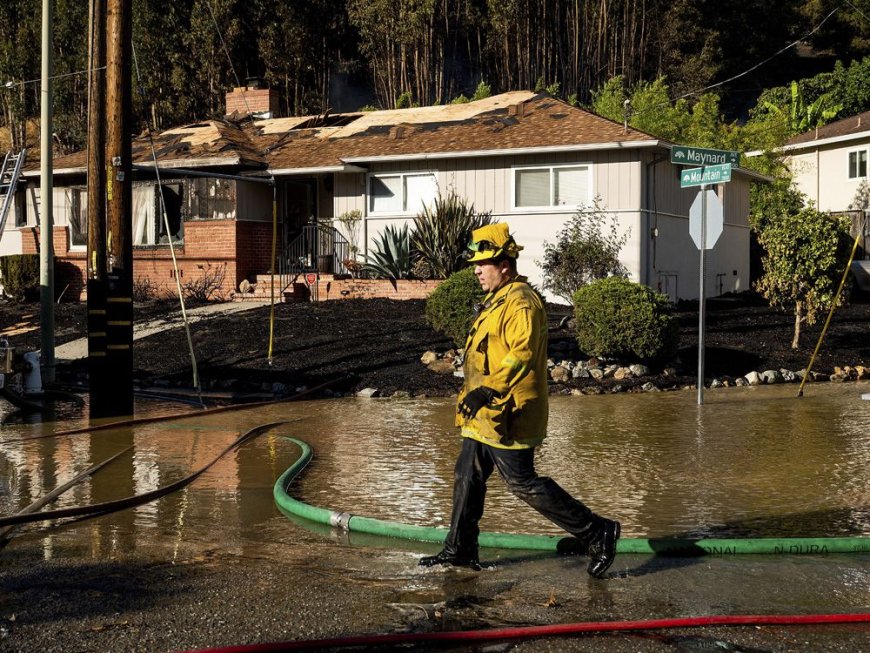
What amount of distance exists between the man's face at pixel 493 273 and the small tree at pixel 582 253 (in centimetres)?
1649

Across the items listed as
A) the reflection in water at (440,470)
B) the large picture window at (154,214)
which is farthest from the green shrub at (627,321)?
the large picture window at (154,214)

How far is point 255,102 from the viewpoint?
3388cm

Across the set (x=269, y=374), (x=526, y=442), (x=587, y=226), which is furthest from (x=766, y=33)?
(x=526, y=442)

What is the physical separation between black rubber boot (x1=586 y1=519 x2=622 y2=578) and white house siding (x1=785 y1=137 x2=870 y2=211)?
119ft

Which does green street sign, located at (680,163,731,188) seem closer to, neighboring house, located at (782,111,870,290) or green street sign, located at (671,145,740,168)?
green street sign, located at (671,145,740,168)

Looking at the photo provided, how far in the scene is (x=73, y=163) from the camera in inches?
1192

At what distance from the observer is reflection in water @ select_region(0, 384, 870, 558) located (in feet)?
24.6

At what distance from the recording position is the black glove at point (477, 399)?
5.99 m

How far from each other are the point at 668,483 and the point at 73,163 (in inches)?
977

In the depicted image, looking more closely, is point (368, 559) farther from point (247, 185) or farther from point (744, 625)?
point (247, 185)

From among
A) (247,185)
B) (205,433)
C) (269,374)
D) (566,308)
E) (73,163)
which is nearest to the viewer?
(205,433)

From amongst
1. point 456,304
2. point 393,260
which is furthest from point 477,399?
point 393,260

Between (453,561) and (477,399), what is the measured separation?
3.04 ft

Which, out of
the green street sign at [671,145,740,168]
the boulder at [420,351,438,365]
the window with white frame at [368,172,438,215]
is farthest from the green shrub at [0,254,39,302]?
the green street sign at [671,145,740,168]
